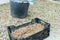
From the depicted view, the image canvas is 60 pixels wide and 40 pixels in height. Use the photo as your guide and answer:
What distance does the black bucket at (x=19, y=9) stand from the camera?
2810mm

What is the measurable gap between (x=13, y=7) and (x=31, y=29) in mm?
1089

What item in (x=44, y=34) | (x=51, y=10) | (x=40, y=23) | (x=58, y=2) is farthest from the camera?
(x=58, y=2)

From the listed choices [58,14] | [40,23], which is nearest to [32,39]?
[40,23]

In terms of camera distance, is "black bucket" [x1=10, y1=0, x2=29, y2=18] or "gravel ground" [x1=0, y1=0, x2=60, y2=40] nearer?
"gravel ground" [x1=0, y1=0, x2=60, y2=40]

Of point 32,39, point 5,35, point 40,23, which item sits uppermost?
point 40,23

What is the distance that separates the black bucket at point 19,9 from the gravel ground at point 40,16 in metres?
0.10

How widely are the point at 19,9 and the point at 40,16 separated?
1.80ft

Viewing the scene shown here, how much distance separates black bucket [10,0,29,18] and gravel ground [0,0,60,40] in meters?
0.10

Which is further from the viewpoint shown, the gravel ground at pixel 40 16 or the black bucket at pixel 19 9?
the black bucket at pixel 19 9

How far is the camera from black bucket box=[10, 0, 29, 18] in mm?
2810

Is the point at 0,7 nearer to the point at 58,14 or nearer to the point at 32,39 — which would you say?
the point at 58,14

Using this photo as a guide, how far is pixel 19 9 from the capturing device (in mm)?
2848

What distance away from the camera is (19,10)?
2859 mm

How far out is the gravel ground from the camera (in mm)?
2432
